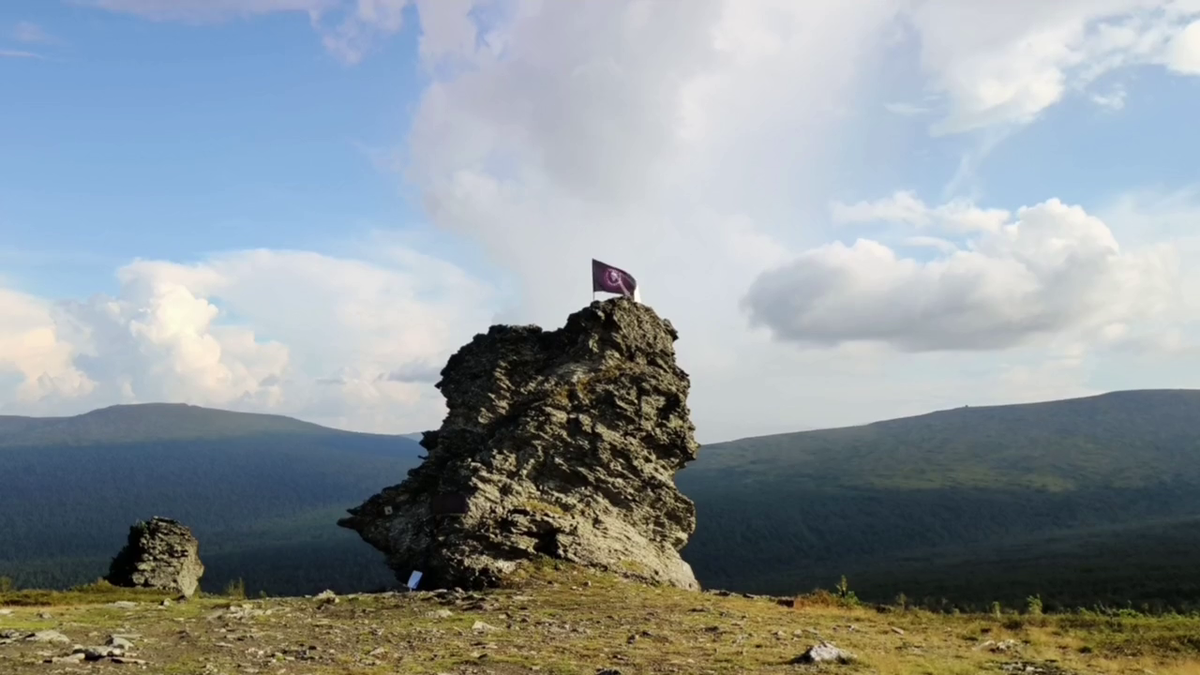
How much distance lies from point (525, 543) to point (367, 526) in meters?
8.01

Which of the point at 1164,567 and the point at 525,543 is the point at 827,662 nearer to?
the point at 525,543

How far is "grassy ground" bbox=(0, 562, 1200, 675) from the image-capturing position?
15695mm

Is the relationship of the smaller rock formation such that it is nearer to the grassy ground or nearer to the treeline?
the grassy ground

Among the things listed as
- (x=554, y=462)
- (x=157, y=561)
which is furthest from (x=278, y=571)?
(x=554, y=462)

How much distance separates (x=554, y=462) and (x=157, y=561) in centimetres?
2112

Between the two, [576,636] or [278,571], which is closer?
[576,636]

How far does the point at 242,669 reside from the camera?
1463 centimetres

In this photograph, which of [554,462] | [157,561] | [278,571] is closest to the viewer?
[554,462]

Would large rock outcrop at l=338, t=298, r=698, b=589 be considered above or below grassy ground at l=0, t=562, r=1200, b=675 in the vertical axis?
above

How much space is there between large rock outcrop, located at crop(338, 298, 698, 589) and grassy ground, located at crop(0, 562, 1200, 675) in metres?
2.26

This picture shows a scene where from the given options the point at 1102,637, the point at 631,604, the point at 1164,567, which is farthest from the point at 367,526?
the point at 1164,567

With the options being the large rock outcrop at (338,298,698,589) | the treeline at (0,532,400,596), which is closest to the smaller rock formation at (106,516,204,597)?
the large rock outcrop at (338,298,698,589)

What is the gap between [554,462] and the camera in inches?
1196

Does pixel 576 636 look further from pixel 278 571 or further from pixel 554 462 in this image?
pixel 278 571
